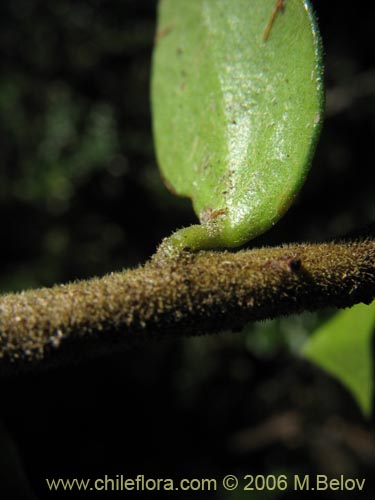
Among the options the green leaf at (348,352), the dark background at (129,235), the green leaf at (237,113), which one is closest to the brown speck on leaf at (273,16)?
the green leaf at (237,113)

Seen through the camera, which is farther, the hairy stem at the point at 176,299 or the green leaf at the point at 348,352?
→ the green leaf at the point at 348,352

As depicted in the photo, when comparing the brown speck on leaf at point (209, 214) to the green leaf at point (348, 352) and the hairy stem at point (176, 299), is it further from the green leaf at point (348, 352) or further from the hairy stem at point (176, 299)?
the green leaf at point (348, 352)

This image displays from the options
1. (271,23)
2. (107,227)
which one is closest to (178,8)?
(271,23)

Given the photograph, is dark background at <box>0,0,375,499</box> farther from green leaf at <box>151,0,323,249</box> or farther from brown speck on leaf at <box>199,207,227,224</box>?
brown speck on leaf at <box>199,207,227,224</box>

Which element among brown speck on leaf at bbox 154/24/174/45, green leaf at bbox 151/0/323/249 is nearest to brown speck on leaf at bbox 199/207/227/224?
green leaf at bbox 151/0/323/249

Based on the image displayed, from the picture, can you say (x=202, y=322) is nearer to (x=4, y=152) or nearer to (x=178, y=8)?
(x=178, y=8)

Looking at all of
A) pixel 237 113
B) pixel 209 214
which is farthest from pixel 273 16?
pixel 209 214

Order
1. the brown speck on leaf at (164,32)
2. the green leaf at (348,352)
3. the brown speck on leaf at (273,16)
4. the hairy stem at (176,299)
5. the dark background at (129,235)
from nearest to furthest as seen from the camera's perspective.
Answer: the hairy stem at (176,299), the brown speck on leaf at (273,16), the brown speck on leaf at (164,32), the green leaf at (348,352), the dark background at (129,235)

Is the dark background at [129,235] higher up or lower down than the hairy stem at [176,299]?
higher up
